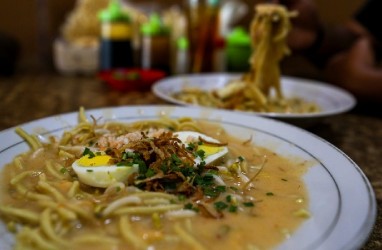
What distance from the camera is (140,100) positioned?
2686mm

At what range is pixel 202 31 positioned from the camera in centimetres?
328

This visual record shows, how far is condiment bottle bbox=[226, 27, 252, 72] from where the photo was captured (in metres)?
3.63

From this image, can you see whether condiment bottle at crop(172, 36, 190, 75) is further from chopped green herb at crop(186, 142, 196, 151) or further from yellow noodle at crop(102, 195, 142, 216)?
yellow noodle at crop(102, 195, 142, 216)

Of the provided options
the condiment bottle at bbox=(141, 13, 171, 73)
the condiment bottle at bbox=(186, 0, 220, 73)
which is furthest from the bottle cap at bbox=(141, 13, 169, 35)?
the condiment bottle at bbox=(186, 0, 220, 73)

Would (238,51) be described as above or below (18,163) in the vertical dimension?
above

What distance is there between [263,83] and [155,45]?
4.62ft

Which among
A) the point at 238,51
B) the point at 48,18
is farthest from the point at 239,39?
the point at 48,18

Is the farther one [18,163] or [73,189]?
[18,163]

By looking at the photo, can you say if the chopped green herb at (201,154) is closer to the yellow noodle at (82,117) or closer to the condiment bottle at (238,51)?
the yellow noodle at (82,117)

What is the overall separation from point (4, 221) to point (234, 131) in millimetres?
976

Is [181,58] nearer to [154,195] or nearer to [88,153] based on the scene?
[88,153]

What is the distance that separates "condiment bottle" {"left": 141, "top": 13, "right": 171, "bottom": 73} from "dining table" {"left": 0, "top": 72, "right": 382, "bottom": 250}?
0.50 m

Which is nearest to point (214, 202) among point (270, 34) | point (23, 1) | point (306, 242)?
point (306, 242)

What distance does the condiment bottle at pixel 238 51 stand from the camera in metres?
3.63
